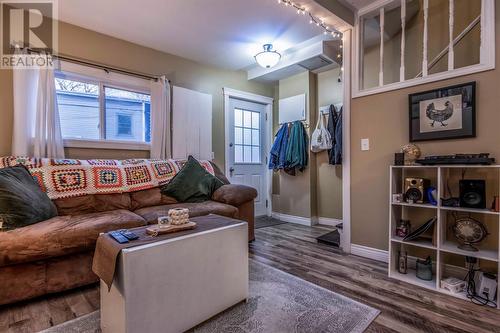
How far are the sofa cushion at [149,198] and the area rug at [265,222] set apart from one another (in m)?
1.54

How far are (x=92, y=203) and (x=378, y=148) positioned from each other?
9.58 feet

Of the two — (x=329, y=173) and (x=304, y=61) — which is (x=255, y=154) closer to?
(x=329, y=173)

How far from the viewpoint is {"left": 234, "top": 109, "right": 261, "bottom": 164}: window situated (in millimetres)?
4492

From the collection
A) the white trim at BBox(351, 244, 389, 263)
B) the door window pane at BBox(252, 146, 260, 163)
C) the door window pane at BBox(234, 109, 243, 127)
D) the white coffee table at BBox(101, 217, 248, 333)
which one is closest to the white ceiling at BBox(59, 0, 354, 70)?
the door window pane at BBox(234, 109, 243, 127)

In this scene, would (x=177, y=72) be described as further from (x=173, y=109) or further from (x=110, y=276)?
(x=110, y=276)

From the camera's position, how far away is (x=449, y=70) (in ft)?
7.00

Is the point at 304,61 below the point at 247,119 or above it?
above

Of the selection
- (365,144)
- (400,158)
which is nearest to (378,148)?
(365,144)

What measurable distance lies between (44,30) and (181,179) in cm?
215

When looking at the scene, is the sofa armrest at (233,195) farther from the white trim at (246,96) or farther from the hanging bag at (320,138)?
the white trim at (246,96)

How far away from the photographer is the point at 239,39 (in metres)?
3.29

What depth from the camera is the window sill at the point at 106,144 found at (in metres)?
2.91

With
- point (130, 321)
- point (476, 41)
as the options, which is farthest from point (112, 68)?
point (476, 41)

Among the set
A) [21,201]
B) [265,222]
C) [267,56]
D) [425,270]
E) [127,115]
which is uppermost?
[267,56]
